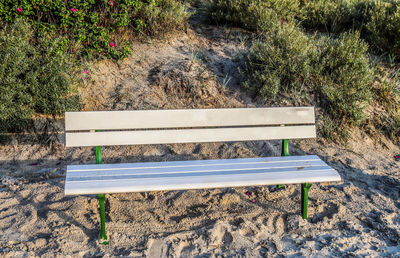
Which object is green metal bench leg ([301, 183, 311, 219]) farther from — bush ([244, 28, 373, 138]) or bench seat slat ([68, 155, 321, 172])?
bush ([244, 28, 373, 138])

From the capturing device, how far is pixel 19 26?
4504 mm

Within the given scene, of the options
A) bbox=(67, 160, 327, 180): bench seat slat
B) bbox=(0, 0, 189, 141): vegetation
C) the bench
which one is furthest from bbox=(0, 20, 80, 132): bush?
bbox=(67, 160, 327, 180): bench seat slat

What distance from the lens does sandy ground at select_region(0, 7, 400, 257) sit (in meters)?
2.83

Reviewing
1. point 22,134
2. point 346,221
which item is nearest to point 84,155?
point 22,134

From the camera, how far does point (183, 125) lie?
3.39 m

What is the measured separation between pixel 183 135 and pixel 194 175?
56 cm

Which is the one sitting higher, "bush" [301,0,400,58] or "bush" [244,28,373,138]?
"bush" [301,0,400,58]

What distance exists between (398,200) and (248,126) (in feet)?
5.33

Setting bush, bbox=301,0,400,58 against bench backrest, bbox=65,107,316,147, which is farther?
bush, bbox=301,0,400,58

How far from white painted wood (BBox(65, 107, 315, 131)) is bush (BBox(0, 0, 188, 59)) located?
6.72 ft

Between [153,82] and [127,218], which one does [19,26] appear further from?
[127,218]

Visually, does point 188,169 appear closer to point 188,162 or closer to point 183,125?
point 188,162

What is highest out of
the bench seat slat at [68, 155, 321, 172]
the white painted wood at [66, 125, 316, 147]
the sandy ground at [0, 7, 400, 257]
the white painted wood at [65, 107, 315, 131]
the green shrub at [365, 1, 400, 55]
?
the green shrub at [365, 1, 400, 55]

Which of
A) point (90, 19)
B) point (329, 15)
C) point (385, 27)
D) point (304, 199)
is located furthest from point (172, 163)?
point (329, 15)
